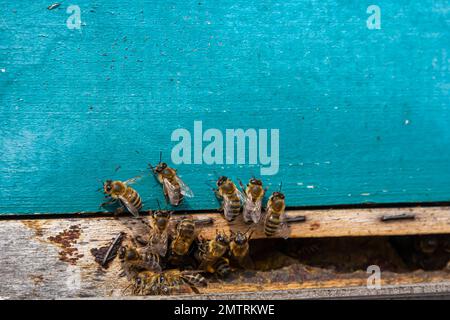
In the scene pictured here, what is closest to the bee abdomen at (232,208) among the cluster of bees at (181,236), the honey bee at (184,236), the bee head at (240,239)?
the cluster of bees at (181,236)

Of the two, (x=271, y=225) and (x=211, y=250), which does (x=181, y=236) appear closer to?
(x=211, y=250)

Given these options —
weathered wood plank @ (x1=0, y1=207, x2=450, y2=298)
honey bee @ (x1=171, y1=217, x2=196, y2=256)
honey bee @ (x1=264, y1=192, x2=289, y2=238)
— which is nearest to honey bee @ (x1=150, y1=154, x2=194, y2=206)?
honey bee @ (x1=171, y1=217, x2=196, y2=256)

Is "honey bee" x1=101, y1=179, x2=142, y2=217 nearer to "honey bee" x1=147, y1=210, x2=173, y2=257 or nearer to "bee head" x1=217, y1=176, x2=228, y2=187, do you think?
"honey bee" x1=147, y1=210, x2=173, y2=257

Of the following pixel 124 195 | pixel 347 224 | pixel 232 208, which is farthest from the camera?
pixel 347 224

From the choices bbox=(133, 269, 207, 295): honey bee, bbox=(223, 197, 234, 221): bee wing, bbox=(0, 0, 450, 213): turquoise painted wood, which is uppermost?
bbox=(0, 0, 450, 213): turquoise painted wood

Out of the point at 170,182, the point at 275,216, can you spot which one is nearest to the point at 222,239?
the point at 275,216

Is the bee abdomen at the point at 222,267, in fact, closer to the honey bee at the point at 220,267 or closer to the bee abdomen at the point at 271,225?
the honey bee at the point at 220,267

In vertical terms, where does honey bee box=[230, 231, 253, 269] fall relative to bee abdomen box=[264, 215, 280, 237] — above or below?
below
